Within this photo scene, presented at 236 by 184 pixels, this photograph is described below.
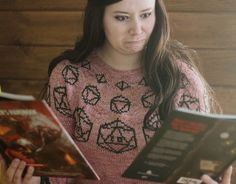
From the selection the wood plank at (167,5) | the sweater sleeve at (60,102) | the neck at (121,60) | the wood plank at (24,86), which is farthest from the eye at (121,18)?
the wood plank at (24,86)

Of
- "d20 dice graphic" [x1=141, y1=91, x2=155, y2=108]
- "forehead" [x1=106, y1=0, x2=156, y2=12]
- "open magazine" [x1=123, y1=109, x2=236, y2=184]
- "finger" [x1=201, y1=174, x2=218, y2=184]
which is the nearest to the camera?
"open magazine" [x1=123, y1=109, x2=236, y2=184]

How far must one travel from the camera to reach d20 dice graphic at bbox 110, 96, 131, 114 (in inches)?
50.5

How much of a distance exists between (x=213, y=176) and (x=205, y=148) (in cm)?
11

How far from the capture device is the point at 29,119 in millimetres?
939

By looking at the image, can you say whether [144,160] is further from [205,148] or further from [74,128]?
[74,128]

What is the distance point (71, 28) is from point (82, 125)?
518 millimetres

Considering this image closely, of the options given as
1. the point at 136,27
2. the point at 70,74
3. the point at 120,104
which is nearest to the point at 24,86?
the point at 70,74

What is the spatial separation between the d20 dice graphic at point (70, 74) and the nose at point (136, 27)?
22cm

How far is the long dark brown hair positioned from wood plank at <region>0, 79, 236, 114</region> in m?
0.32

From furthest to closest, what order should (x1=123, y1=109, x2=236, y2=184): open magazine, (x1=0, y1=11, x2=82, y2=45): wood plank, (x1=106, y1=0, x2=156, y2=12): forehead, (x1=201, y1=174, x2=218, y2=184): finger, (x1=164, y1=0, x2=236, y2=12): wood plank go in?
(x1=0, y1=11, x2=82, y2=45): wood plank, (x1=164, y1=0, x2=236, y2=12): wood plank, (x1=106, y1=0, x2=156, y2=12): forehead, (x1=201, y1=174, x2=218, y2=184): finger, (x1=123, y1=109, x2=236, y2=184): open magazine

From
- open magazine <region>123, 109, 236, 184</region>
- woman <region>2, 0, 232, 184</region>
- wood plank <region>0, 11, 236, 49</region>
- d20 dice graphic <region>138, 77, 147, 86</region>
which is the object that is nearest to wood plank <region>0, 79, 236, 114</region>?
wood plank <region>0, 11, 236, 49</region>

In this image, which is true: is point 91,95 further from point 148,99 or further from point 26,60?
point 26,60

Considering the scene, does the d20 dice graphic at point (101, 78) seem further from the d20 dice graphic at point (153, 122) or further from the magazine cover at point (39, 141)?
the magazine cover at point (39, 141)

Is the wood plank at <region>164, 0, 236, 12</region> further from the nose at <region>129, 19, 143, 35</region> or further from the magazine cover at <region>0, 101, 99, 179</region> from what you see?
the magazine cover at <region>0, 101, 99, 179</region>
